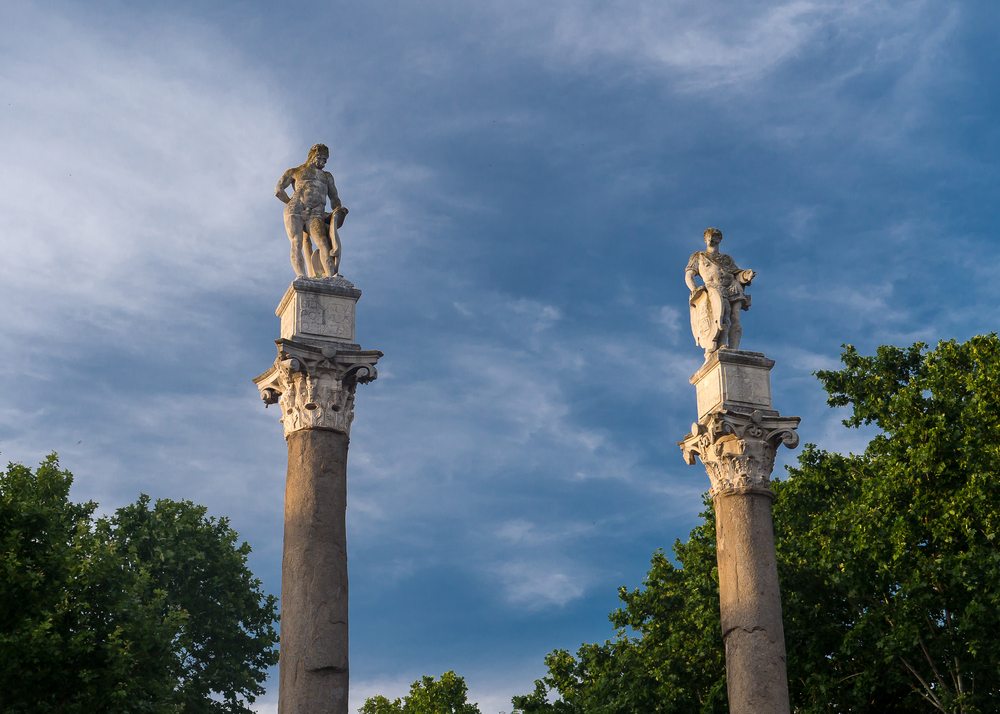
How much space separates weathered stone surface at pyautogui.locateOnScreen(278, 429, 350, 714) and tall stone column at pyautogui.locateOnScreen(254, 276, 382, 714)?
0.04 ft

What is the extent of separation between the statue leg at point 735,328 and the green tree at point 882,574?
7.12 meters

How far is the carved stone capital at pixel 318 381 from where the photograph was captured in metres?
15.6

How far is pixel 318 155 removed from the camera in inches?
699

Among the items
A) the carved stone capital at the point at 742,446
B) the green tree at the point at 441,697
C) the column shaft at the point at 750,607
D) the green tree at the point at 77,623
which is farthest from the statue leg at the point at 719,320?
the green tree at the point at 441,697

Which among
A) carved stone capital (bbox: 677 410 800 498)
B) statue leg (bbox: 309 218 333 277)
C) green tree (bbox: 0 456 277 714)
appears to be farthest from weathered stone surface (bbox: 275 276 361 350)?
green tree (bbox: 0 456 277 714)

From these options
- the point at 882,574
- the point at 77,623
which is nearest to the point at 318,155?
the point at 77,623

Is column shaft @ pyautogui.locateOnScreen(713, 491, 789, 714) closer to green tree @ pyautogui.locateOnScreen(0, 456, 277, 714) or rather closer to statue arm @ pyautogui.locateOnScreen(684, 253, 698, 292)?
statue arm @ pyautogui.locateOnScreen(684, 253, 698, 292)

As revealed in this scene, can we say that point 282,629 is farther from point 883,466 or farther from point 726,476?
point 883,466

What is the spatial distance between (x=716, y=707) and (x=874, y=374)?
9.83 meters

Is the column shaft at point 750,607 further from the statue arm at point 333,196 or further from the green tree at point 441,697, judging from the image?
the green tree at point 441,697

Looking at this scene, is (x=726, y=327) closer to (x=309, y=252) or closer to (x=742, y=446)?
(x=742, y=446)

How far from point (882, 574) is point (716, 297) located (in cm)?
959

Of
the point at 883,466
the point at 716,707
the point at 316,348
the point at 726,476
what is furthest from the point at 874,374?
the point at 316,348

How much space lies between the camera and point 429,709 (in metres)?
41.5
